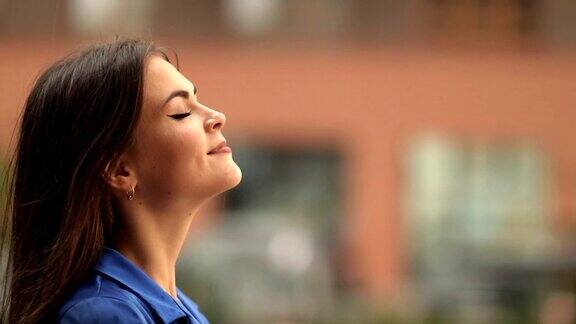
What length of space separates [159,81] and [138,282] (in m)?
0.24

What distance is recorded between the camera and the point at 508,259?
10148 millimetres

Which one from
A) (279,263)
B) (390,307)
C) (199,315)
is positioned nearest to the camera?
(199,315)

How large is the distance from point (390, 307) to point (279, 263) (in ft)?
12.2

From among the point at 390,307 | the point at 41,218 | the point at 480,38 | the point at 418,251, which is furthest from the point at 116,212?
the point at 480,38

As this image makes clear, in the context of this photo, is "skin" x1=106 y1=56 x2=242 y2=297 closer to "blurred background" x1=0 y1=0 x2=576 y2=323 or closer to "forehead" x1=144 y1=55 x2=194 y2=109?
"forehead" x1=144 y1=55 x2=194 y2=109

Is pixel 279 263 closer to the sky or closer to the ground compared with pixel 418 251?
closer to the sky

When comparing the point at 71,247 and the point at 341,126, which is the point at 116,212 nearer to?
the point at 71,247

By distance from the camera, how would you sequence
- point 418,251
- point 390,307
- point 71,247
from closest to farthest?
1. point 71,247
2. point 390,307
3. point 418,251

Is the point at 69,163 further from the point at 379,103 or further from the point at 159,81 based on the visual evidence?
the point at 379,103

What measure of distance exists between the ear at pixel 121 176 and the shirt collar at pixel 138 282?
8cm

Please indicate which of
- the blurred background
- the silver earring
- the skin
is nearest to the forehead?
the skin

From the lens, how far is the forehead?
142 cm

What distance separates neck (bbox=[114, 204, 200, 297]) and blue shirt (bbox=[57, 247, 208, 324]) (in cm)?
3

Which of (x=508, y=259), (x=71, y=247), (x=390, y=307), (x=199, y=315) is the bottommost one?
(x=508, y=259)
